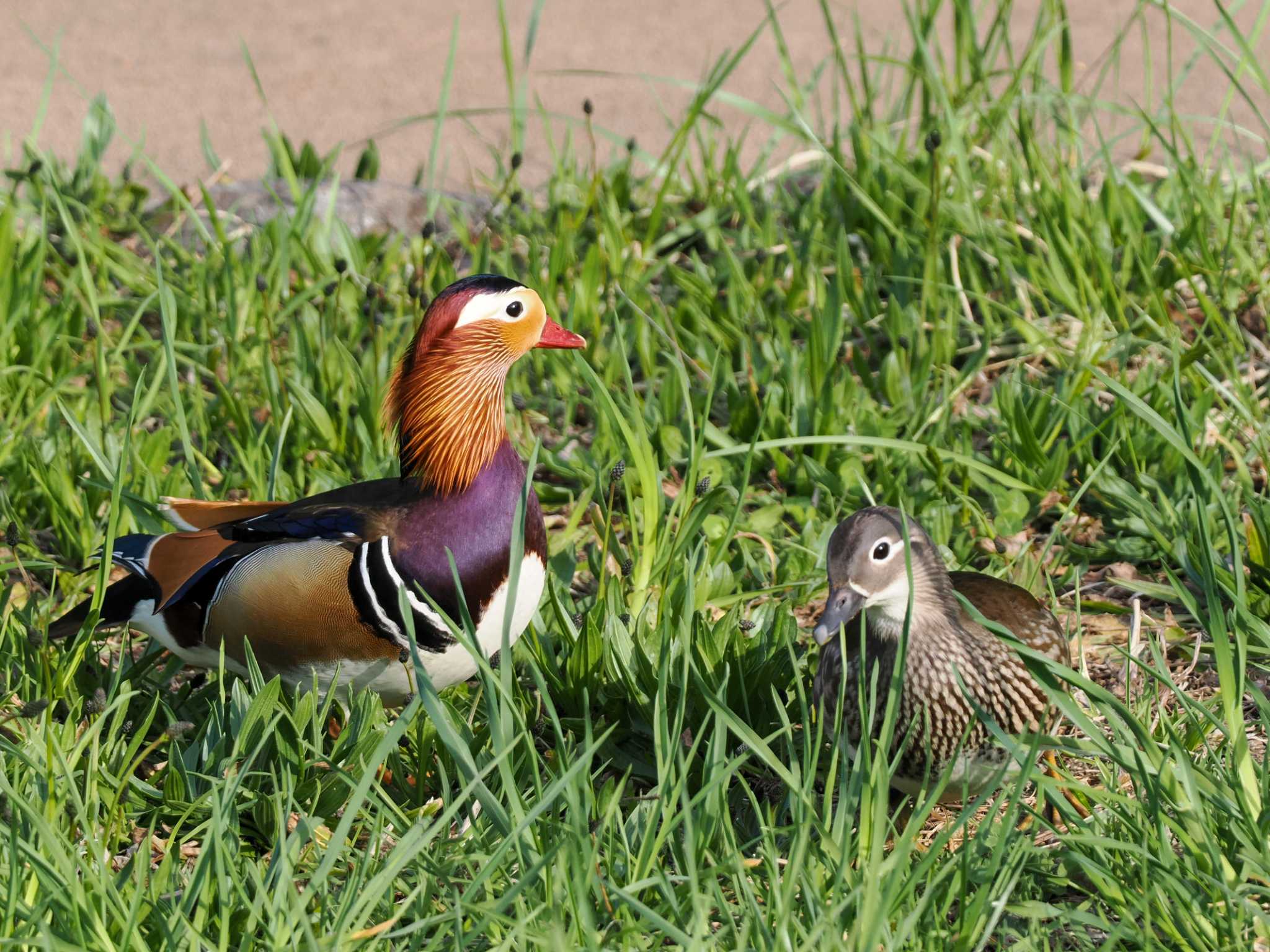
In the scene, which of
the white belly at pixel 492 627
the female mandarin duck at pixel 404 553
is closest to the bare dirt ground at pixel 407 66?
the female mandarin duck at pixel 404 553

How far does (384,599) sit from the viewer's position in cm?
273

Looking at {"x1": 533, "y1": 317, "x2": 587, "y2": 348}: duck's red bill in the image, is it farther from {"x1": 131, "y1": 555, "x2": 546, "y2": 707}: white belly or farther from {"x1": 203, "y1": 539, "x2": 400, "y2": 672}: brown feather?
{"x1": 203, "y1": 539, "x2": 400, "y2": 672}: brown feather

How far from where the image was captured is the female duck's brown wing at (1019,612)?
8.89ft

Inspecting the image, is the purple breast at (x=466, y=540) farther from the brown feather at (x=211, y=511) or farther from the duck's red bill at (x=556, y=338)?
the brown feather at (x=211, y=511)

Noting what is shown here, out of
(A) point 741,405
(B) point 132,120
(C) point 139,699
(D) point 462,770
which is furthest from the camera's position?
(B) point 132,120

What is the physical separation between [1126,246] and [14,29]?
16.4 feet

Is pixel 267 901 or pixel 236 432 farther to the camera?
pixel 236 432

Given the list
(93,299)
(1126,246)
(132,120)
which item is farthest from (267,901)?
(132,120)

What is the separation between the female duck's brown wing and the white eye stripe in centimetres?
97

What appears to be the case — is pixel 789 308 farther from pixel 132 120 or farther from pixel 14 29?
pixel 14 29

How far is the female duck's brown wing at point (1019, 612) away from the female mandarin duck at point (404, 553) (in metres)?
0.80

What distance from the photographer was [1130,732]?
2.37m

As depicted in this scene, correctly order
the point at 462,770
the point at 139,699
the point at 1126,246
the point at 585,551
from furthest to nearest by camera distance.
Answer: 1. the point at 1126,246
2. the point at 585,551
3. the point at 139,699
4. the point at 462,770

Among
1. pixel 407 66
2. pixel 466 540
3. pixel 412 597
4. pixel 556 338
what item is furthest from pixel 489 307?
pixel 407 66
